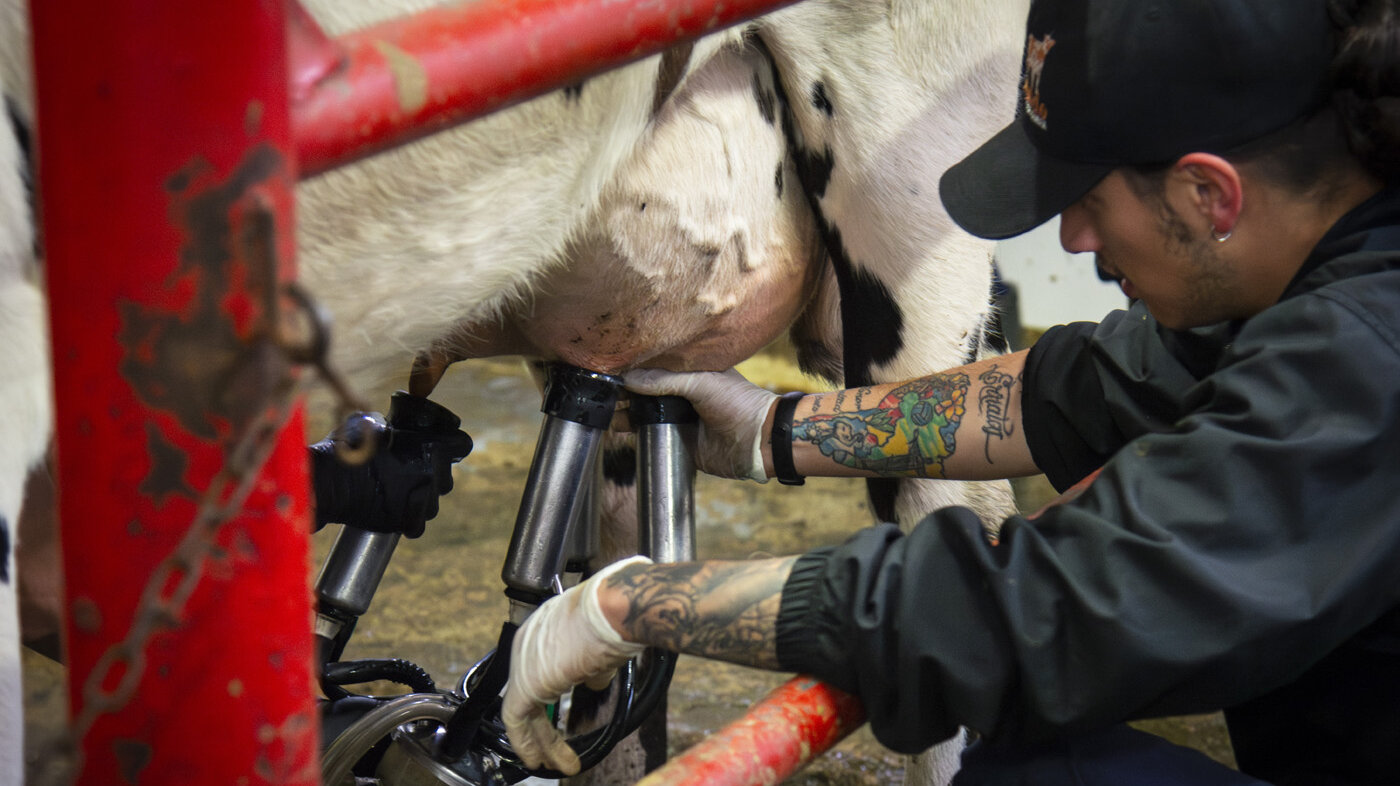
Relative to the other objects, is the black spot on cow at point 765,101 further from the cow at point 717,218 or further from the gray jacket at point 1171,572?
the gray jacket at point 1171,572

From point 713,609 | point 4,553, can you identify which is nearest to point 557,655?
point 713,609

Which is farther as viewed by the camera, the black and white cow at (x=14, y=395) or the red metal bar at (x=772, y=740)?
the black and white cow at (x=14, y=395)

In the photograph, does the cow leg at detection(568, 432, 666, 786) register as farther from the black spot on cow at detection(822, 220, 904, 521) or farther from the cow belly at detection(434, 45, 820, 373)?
the black spot on cow at detection(822, 220, 904, 521)

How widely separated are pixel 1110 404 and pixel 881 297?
1.66 feet

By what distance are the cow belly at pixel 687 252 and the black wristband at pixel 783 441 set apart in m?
0.18

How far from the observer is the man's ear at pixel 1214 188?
0.81 m

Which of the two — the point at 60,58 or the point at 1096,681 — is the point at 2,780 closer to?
the point at 60,58

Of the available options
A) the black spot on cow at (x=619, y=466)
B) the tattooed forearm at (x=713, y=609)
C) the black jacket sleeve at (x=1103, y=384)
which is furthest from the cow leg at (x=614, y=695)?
the tattooed forearm at (x=713, y=609)

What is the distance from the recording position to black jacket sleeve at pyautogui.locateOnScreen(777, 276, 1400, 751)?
0.67 meters

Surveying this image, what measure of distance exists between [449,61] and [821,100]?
3.20ft

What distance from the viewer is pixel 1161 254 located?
0.89 metres

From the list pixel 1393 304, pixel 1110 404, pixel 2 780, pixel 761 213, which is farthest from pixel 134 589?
pixel 761 213

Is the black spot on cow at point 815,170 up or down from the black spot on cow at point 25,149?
down

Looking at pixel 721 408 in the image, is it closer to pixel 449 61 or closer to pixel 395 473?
pixel 395 473
